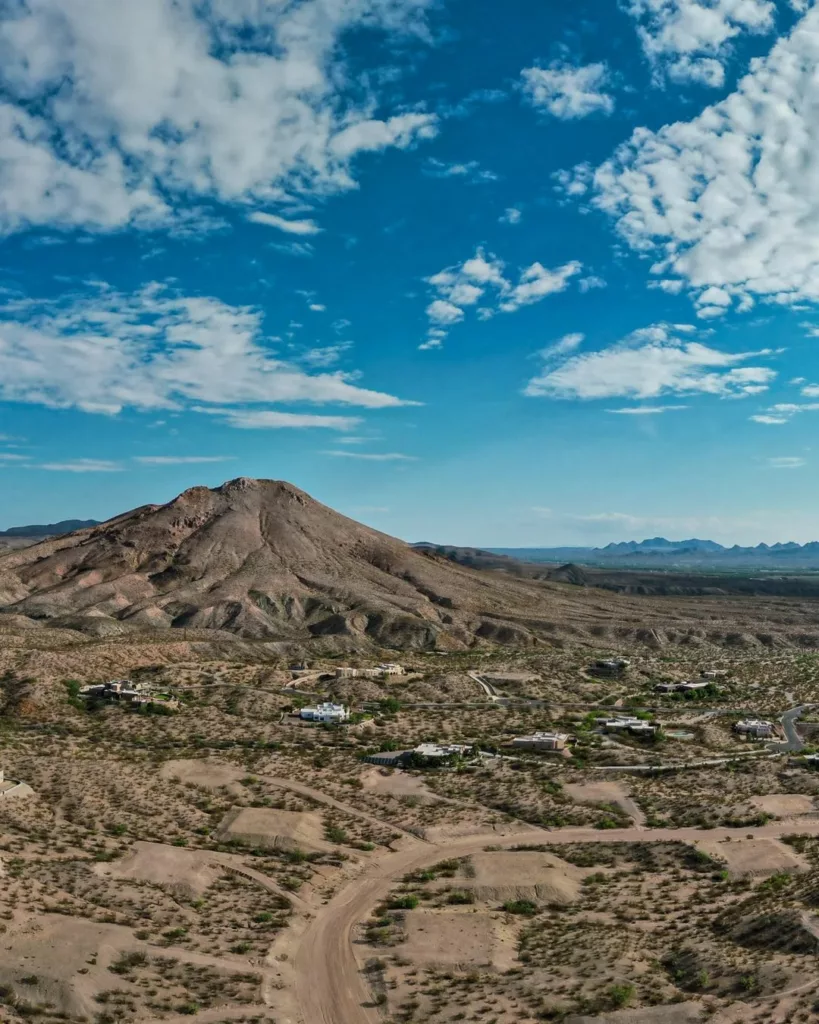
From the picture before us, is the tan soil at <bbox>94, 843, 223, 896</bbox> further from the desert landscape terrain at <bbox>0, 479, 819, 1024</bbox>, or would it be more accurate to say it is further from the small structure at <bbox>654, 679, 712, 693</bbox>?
the small structure at <bbox>654, 679, 712, 693</bbox>

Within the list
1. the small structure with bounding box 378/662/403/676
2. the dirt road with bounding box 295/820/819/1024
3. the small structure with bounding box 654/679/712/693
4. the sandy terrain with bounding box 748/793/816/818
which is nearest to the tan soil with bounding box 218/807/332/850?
the dirt road with bounding box 295/820/819/1024

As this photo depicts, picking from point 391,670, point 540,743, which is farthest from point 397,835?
point 391,670

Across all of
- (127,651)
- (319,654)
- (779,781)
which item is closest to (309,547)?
(319,654)

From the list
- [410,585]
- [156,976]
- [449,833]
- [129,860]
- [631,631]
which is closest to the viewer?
[156,976]

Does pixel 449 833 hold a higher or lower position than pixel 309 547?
lower

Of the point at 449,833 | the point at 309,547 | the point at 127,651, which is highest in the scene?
the point at 309,547

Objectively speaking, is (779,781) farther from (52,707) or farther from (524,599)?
(524,599)
